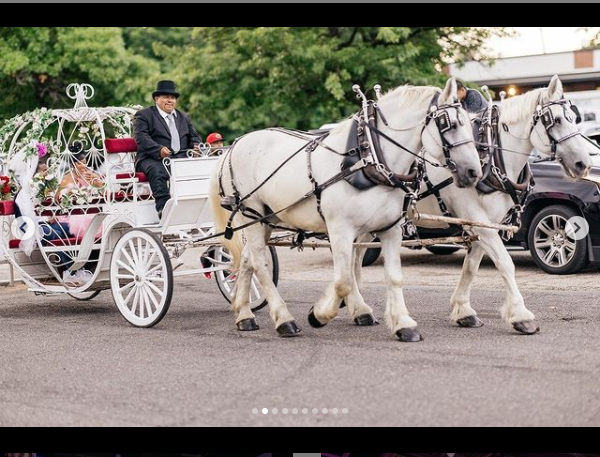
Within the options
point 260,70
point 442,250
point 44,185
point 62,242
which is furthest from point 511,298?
point 260,70

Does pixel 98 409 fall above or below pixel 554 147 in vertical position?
below

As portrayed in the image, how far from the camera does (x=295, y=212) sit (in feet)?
22.3

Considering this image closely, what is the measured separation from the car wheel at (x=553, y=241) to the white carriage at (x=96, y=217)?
2536mm

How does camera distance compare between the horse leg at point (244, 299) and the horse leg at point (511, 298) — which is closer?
the horse leg at point (511, 298)

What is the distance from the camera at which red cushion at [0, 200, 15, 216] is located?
8.27 metres

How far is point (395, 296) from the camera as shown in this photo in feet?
21.1

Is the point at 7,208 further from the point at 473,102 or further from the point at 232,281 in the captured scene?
the point at 473,102

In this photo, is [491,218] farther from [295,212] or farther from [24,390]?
[24,390]

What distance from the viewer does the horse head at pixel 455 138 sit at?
6066mm

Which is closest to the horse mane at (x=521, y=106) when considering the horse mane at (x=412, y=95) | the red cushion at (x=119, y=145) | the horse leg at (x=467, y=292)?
the horse mane at (x=412, y=95)

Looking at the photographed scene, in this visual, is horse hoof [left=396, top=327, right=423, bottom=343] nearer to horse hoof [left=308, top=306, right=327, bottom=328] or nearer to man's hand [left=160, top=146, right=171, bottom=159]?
horse hoof [left=308, top=306, right=327, bottom=328]

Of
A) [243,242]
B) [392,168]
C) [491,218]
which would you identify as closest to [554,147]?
[491,218]

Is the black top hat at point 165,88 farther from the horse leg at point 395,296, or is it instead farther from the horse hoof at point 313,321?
the horse leg at point 395,296

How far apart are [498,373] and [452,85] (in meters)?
→ 1.87
